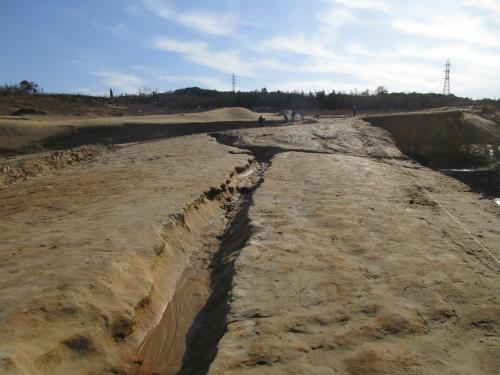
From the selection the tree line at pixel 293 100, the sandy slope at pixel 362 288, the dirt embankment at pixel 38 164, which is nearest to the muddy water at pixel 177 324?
the sandy slope at pixel 362 288

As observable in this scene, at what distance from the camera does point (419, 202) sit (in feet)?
24.7

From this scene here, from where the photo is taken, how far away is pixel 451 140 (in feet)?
54.3

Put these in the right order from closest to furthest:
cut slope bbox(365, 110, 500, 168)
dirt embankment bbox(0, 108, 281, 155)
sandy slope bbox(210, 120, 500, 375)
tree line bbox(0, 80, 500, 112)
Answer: sandy slope bbox(210, 120, 500, 375) → cut slope bbox(365, 110, 500, 168) → dirt embankment bbox(0, 108, 281, 155) → tree line bbox(0, 80, 500, 112)

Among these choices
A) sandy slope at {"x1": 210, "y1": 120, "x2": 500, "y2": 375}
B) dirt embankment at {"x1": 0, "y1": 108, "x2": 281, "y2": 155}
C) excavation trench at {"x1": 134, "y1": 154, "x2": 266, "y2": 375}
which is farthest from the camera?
dirt embankment at {"x1": 0, "y1": 108, "x2": 281, "y2": 155}

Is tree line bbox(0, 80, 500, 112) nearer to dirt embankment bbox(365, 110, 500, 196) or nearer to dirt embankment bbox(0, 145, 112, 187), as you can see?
dirt embankment bbox(365, 110, 500, 196)

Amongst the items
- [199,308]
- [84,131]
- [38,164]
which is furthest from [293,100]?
[199,308]

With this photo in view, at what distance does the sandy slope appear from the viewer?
3139mm

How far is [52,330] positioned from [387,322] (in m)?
2.54

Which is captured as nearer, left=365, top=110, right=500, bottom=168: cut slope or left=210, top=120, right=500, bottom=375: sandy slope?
left=210, top=120, right=500, bottom=375: sandy slope

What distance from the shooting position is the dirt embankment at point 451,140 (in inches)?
568

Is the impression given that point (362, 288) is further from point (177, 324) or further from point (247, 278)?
point (177, 324)

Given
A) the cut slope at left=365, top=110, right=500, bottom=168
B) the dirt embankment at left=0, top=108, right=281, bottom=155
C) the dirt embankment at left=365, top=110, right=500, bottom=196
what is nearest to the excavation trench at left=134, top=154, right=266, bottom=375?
the dirt embankment at left=365, top=110, right=500, bottom=196

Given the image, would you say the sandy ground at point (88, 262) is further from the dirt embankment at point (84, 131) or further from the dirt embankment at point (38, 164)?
the dirt embankment at point (84, 131)

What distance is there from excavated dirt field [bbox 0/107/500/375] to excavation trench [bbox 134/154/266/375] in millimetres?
20
